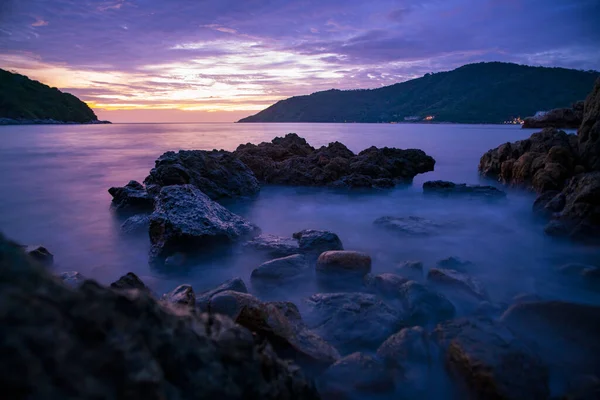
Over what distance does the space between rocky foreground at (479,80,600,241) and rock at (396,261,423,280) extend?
304 cm

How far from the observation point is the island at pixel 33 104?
9919cm

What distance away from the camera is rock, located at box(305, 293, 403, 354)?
126 inches

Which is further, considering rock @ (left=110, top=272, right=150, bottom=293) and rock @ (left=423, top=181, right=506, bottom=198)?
rock @ (left=423, top=181, right=506, bottom=198)

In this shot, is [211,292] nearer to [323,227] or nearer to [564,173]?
[323,227]

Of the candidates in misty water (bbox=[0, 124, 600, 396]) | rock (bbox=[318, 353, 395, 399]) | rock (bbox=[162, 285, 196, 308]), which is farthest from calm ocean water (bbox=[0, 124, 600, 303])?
rock (bbox=[318, 353, 395, 399])

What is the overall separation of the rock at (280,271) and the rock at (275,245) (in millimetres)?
688

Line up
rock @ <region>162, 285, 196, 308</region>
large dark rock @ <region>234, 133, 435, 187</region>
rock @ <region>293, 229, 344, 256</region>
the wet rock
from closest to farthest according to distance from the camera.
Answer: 1. rock @ <region>162, 285, 196, 308</region>
2. rock @ <region>293, 229, 344, 256</region>
3. the wet rock
4. large dark rock @ <region>234, 133, 435, 187</region>

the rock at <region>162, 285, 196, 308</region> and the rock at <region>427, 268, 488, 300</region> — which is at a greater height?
the rock at <region>162, 285, 196, 308</region>

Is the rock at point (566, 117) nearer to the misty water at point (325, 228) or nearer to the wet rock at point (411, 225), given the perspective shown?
the misty water at point (325, 228)

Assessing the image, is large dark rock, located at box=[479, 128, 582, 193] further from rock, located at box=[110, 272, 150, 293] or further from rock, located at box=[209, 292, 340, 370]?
rock, located at box=[110, 272, 150, 293]

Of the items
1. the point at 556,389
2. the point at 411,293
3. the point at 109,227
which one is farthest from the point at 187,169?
the point at 556,389

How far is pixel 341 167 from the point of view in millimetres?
12578

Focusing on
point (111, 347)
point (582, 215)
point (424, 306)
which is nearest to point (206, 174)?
point (424, 306)

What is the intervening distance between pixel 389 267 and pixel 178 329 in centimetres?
434
